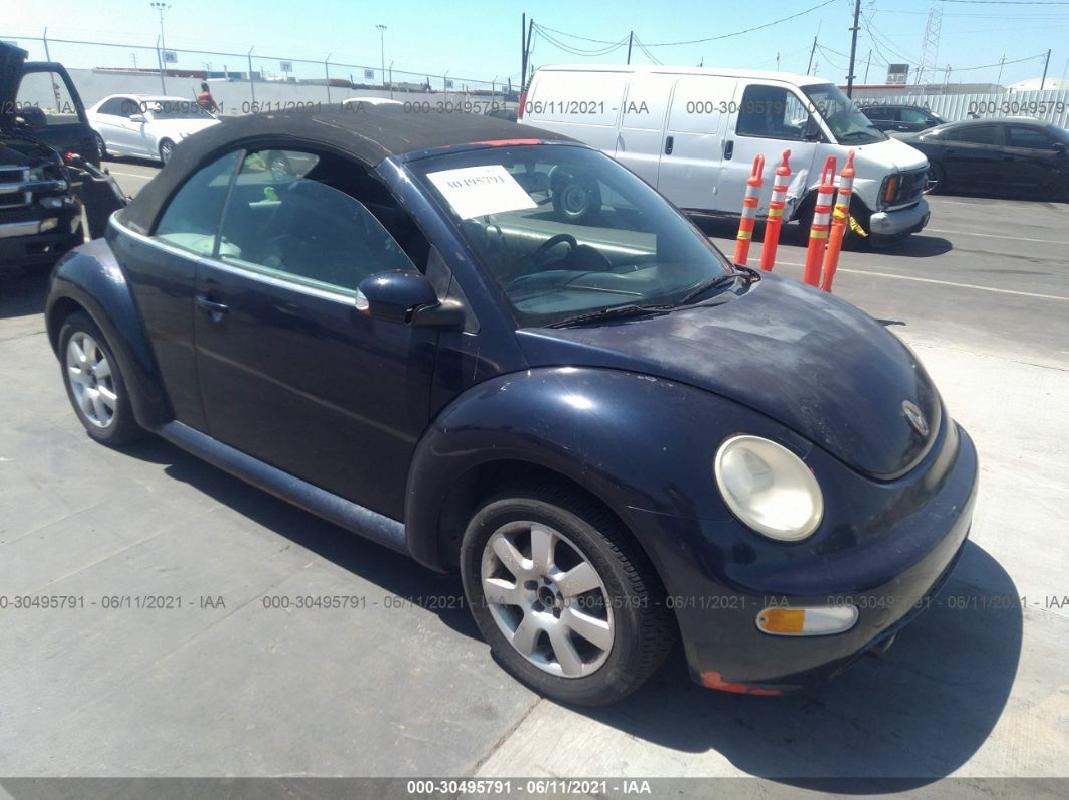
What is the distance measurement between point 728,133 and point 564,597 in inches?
385

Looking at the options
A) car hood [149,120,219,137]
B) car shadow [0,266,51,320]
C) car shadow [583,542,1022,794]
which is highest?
car hood [149,120,219,137]

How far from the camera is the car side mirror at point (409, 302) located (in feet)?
8.79

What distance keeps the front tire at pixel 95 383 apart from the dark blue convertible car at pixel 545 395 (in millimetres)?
259

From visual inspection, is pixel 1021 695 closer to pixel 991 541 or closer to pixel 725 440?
pixel 991 541

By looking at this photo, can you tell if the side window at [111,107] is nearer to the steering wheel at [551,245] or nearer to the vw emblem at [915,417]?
the steering wheel at [551,245]

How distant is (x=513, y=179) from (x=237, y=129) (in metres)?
1.28

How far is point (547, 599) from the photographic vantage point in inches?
104

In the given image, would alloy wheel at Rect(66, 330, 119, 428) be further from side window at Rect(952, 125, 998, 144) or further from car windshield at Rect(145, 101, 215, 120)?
side window at Rect(952, 125, 998, 144)

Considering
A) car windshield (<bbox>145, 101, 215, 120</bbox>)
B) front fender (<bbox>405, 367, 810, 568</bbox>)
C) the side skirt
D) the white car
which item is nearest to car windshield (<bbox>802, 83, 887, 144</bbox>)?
the side skirt

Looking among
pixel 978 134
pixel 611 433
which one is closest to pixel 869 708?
pixel 611 433

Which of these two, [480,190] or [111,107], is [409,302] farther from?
[111,107]

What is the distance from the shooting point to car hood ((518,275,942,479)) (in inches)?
96.7

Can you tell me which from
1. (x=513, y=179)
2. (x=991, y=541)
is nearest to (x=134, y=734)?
(x=513, y=179)

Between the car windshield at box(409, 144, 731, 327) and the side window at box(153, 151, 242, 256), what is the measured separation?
1.10m
